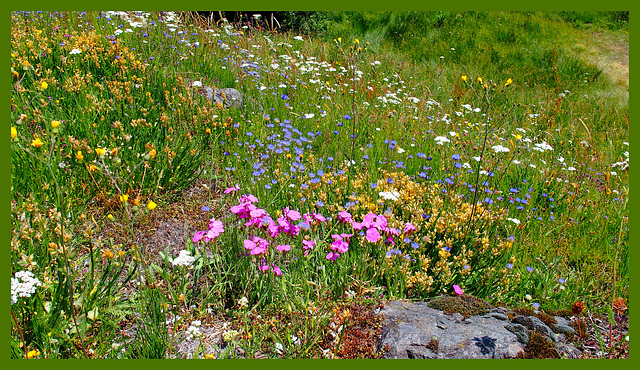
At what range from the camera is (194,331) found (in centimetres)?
200

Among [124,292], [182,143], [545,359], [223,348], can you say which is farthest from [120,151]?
[545,359]

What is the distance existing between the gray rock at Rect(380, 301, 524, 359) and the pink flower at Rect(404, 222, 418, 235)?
54 centimetres

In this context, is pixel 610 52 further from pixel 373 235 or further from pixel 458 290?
pixel 373 235

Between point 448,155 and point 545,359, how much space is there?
8.11 ft

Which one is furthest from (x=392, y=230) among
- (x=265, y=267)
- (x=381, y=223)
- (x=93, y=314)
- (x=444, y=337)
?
(x=93, y=314)

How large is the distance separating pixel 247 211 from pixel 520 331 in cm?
165

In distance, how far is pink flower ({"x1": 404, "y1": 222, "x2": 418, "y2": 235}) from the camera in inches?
98.6

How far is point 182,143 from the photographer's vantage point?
10.8ft

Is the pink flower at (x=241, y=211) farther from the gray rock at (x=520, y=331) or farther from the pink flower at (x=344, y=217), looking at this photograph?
the gray rock at (x=520, y=331)

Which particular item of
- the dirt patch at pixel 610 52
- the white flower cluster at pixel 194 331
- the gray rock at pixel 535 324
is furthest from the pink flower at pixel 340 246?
the dirt patch at pixel 610 52

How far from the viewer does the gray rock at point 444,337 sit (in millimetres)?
1889

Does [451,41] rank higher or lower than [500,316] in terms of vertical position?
higher

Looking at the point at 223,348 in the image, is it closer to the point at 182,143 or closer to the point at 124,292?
the point at 124,292

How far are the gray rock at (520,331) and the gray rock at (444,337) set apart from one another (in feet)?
0.07
